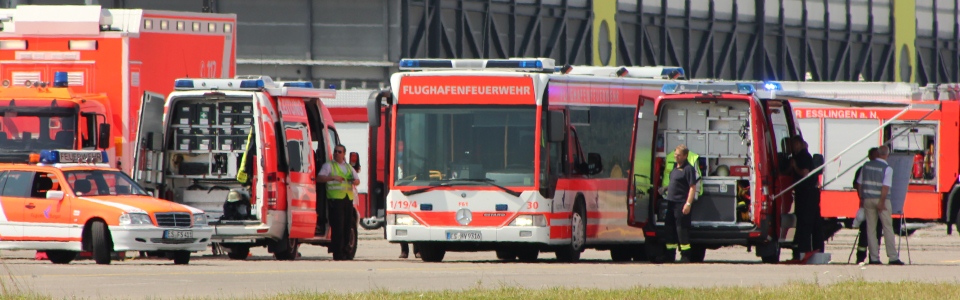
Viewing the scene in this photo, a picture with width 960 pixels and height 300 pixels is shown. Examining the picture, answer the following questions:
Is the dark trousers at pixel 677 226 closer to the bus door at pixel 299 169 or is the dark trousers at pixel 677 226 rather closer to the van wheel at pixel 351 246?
the van wheel at pixel 351 246

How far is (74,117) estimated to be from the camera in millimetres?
23031

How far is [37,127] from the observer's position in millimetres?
23094

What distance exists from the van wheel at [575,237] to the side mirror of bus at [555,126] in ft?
4.09

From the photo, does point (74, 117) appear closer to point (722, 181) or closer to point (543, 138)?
point (543, 138)

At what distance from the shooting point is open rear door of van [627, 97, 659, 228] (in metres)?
21.2

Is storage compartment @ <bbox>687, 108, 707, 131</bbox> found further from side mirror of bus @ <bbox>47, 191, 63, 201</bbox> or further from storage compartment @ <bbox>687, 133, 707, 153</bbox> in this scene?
side mirror of bus @ <bbox>47, 191, 63, 201</bbox>

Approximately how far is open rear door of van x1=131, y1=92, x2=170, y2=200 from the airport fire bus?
122 inches

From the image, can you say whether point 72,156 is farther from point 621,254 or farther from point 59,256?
point 621,254

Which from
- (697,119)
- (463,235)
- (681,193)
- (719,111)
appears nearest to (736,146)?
(719,111)

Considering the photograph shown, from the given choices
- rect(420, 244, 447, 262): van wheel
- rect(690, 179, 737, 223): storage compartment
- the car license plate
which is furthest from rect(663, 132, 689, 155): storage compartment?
the car license plate

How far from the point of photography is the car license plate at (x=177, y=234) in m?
20.0

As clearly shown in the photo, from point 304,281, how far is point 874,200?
7630mm

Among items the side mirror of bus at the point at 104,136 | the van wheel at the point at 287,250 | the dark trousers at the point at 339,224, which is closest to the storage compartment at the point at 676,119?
the dark trousers at the point at 339,224

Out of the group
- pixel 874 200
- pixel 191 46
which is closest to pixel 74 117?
pixel 191 46
